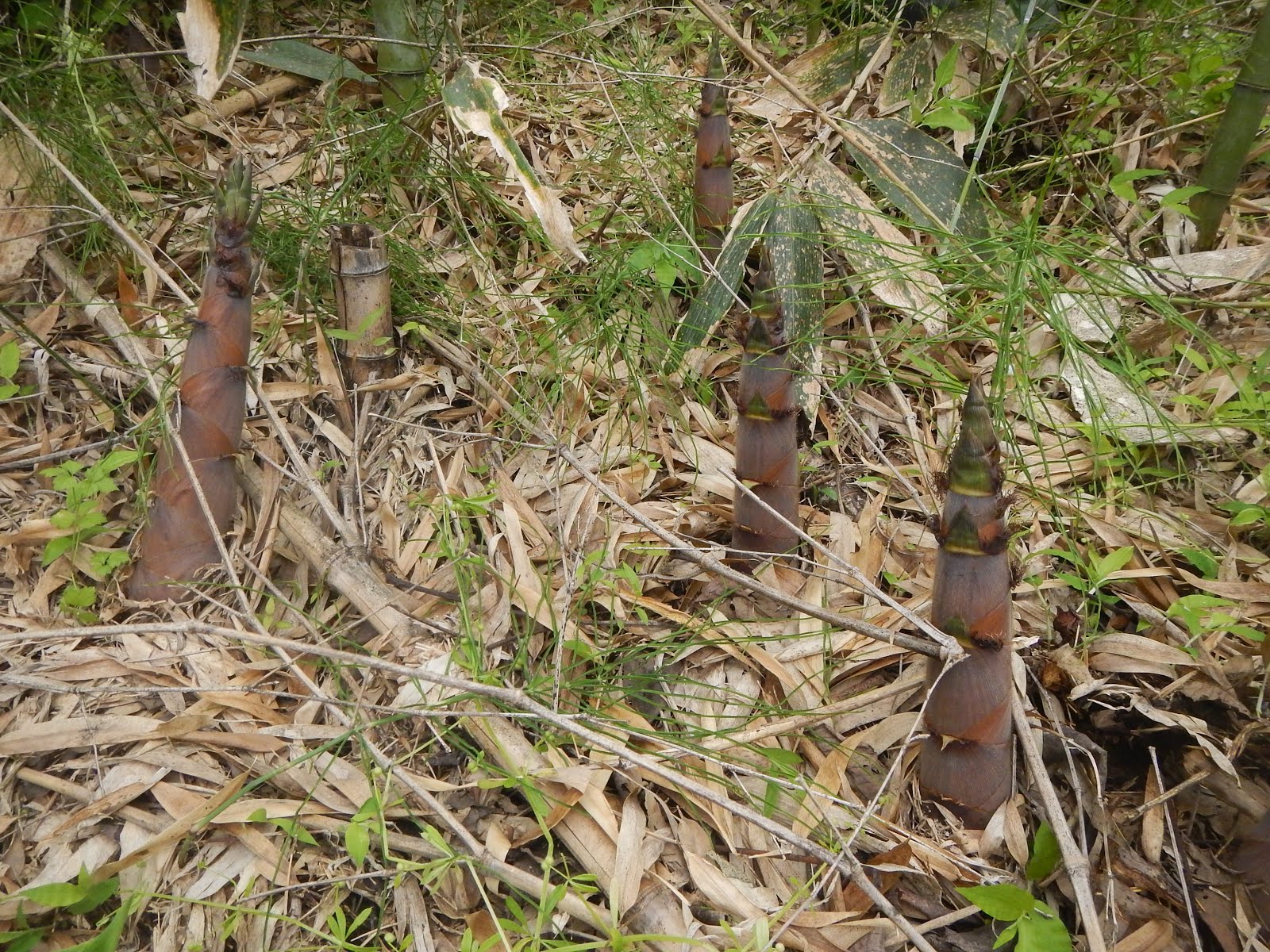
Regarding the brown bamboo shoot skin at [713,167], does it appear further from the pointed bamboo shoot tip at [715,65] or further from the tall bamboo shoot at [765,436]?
the tall bamboo shoot at [765,436]

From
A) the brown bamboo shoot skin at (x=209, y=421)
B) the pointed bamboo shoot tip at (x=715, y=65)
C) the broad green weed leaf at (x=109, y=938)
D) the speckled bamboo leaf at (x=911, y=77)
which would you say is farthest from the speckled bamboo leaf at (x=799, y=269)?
the broad green weed leaf at (x=109, y=938)

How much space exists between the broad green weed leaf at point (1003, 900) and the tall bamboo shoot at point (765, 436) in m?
0.51

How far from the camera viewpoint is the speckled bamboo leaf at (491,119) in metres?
1.50

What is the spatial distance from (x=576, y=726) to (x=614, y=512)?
1.63 ft

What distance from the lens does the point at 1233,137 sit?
1.80 meters

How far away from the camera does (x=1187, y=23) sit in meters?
2.07

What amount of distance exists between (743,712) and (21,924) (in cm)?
93

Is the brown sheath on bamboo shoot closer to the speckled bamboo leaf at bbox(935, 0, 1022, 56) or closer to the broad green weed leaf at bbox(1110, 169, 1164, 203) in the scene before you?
the speckled bamboo leaf at bbox(935, 0, 1022, 56)

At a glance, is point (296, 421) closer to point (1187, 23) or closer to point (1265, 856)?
point (1265, 856)

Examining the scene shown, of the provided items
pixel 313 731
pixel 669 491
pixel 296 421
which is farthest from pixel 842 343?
pixel 313 731

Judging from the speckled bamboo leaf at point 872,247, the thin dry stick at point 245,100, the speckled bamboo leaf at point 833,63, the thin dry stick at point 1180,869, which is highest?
the speckled bamboo leaf at point 833,63

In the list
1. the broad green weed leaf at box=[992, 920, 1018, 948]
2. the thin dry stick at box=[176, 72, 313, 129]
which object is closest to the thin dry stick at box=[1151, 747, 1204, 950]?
the broad green weed leaf at box=[992, 920, 1018, 948]

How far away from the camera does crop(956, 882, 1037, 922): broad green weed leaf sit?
3.56ft

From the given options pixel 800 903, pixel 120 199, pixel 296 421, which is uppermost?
pixel 120 199
